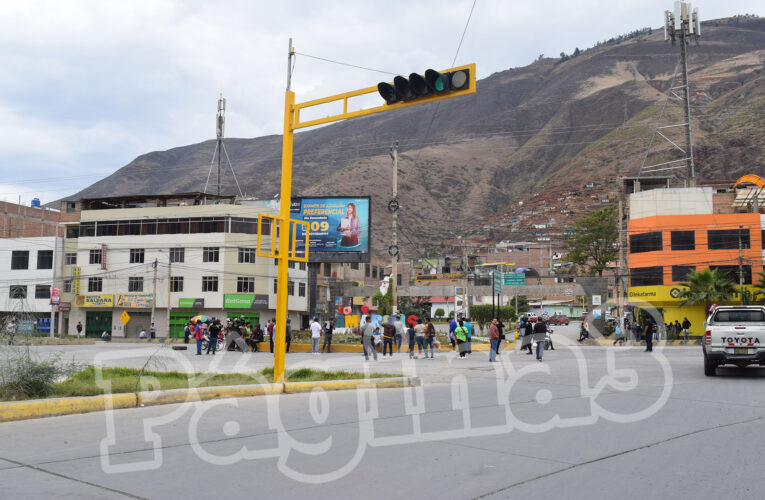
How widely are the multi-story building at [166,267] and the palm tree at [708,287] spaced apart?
32.8m

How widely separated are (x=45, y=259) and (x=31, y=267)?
149 cm

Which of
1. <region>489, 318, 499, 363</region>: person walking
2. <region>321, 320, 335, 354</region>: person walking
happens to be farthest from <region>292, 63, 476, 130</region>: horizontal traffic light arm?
<region>321, 320, 335, 354</region>: person walking

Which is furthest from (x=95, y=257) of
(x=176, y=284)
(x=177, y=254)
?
(x=176, y=284)

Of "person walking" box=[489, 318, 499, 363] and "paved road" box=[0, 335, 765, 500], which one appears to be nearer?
"paved road" box=[0, 335, 765, 500]

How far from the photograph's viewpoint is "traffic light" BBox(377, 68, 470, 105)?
11.2 metres

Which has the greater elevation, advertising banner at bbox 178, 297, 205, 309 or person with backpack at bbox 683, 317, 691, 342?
advertising banner at bbox 178, 297, 205, 309

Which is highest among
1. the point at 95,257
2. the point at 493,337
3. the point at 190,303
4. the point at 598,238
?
the point at 598,238

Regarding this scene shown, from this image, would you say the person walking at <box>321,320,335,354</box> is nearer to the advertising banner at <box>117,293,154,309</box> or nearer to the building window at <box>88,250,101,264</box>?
the advertising banner at <box>117,293,154,309</box>

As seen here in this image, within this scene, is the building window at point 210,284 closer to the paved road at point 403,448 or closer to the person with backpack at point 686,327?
the person with backpack at point 686,327

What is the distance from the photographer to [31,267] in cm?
5972

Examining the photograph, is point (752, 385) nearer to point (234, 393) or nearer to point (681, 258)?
point (234, 393)

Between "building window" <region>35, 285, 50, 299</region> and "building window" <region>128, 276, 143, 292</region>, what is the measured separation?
28.0ft

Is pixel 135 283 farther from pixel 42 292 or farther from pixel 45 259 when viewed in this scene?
pixel 45 259

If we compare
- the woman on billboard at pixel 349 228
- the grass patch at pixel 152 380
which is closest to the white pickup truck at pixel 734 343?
the grass patch at pixel 152 380
